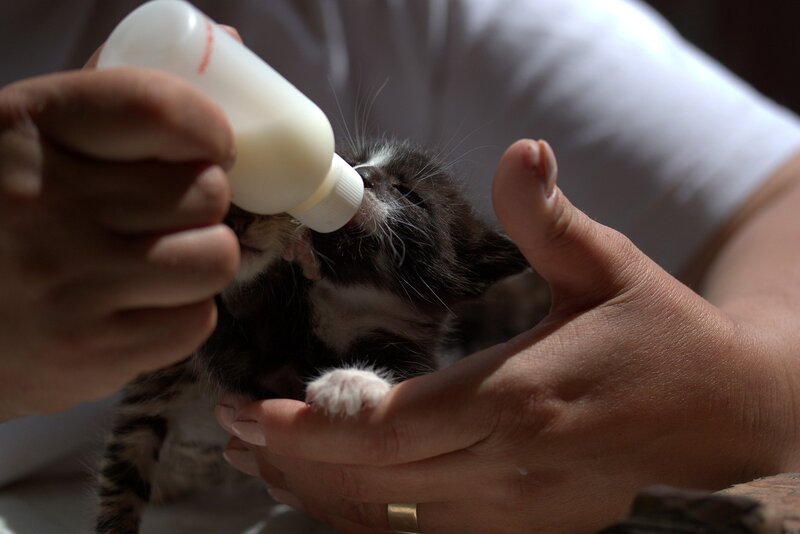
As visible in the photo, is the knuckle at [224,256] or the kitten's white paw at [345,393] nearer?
the knuckle at [224,256]

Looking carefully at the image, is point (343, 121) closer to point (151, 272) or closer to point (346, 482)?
point (346, 482)

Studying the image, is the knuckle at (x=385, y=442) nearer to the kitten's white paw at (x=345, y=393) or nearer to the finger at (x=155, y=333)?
the kitten's white paw at (x=345, y=393)

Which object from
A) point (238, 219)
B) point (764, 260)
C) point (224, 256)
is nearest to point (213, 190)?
point (224, 256)

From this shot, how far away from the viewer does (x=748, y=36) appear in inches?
133

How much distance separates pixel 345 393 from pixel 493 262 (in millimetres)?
444

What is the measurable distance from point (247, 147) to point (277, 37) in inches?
36.8

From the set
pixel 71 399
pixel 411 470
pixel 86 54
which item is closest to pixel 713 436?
pixel 411 470

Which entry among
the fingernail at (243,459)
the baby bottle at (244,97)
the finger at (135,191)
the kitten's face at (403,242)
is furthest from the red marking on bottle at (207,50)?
the fingernail at (243,459)

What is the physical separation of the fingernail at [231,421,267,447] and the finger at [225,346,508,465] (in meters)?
0.04

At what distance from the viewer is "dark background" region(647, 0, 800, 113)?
10.9 ft

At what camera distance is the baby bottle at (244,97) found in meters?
0.71

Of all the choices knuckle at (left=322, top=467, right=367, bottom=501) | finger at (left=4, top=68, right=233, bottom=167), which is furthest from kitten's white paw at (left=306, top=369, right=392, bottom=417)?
finger at (left=4, top=68, right=233, bottom=167)

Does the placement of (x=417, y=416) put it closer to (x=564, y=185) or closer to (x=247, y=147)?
(x=247, y=147)

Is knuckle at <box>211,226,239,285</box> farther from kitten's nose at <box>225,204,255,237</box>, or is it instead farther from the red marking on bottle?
kitten's nose at <box>225,204,255,237</box>
